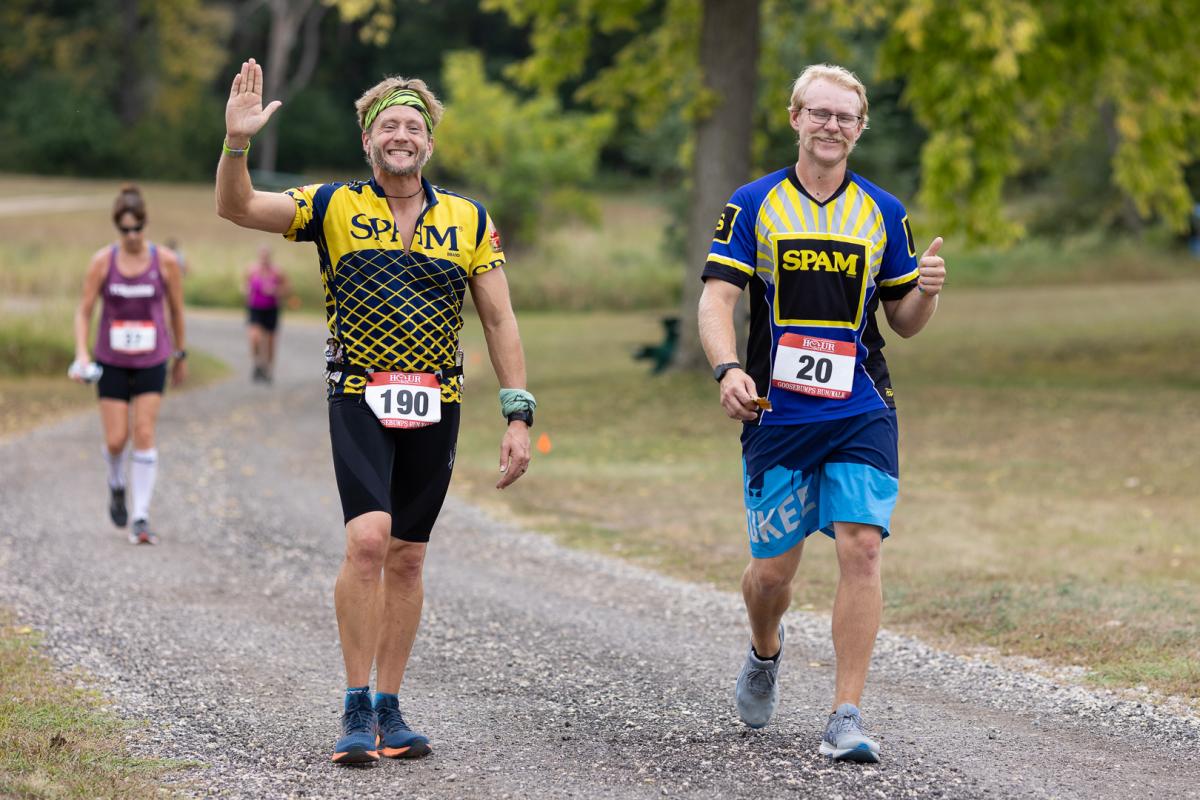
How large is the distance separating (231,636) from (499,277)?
2862mm

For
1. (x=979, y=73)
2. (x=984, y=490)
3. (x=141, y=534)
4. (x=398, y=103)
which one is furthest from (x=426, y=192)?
(x=979, y=73)

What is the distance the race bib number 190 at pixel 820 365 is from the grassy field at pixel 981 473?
227 cm

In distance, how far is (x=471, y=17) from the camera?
8612cm

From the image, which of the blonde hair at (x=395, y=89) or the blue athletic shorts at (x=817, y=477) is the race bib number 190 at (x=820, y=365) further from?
the blonde hair at (x=395, y=89)

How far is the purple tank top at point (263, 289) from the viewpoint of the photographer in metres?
22.2

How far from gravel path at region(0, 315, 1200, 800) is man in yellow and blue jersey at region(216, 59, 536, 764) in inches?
19.0

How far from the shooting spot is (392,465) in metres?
5.30

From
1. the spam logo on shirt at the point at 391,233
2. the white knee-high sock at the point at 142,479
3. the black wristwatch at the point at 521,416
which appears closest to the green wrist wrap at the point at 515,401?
the black wristwatch at the point at 521,416

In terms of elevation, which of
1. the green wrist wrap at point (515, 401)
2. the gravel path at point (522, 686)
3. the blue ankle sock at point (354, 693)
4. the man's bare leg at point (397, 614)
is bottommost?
the gravel path at point (522, 686)

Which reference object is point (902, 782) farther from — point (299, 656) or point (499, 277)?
point (299, 656)

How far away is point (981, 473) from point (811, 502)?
8.86 m

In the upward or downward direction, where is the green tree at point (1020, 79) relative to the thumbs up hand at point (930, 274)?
upward

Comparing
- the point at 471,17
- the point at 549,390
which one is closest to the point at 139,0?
the point at 471,17

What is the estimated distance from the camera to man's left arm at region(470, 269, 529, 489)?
5.35 meters
